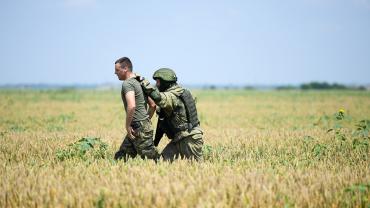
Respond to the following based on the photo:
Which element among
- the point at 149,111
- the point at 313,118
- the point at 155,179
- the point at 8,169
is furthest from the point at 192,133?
the point at 313,118

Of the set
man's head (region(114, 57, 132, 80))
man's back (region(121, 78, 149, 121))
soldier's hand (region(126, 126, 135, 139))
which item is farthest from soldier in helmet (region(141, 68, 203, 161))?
soldier's hand (region(126, 126, 135, 139))

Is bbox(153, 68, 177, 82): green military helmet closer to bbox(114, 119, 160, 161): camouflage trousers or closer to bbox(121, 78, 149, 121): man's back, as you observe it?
bbox(121, 78, 149, 121): man's back

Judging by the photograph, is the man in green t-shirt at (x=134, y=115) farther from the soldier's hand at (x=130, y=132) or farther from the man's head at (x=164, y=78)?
the man's head at (x=164, y=78)

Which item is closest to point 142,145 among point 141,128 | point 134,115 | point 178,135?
point 141,128

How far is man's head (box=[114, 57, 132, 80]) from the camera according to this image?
25.0 feet

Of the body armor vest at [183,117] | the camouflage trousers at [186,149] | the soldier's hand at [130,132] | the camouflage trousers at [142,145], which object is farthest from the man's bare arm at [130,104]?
the camouflage trousers at [186,149]

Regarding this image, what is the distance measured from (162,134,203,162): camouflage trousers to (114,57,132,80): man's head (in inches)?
54.2

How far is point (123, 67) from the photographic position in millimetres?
7652

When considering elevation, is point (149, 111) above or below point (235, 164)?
above

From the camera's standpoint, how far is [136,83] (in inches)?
302

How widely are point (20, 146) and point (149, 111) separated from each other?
3.69 metres

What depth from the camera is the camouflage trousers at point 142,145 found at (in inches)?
306

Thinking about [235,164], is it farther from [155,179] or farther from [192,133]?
[155,179]

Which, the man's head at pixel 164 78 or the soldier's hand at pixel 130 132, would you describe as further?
the man's head at pixel 164 78
